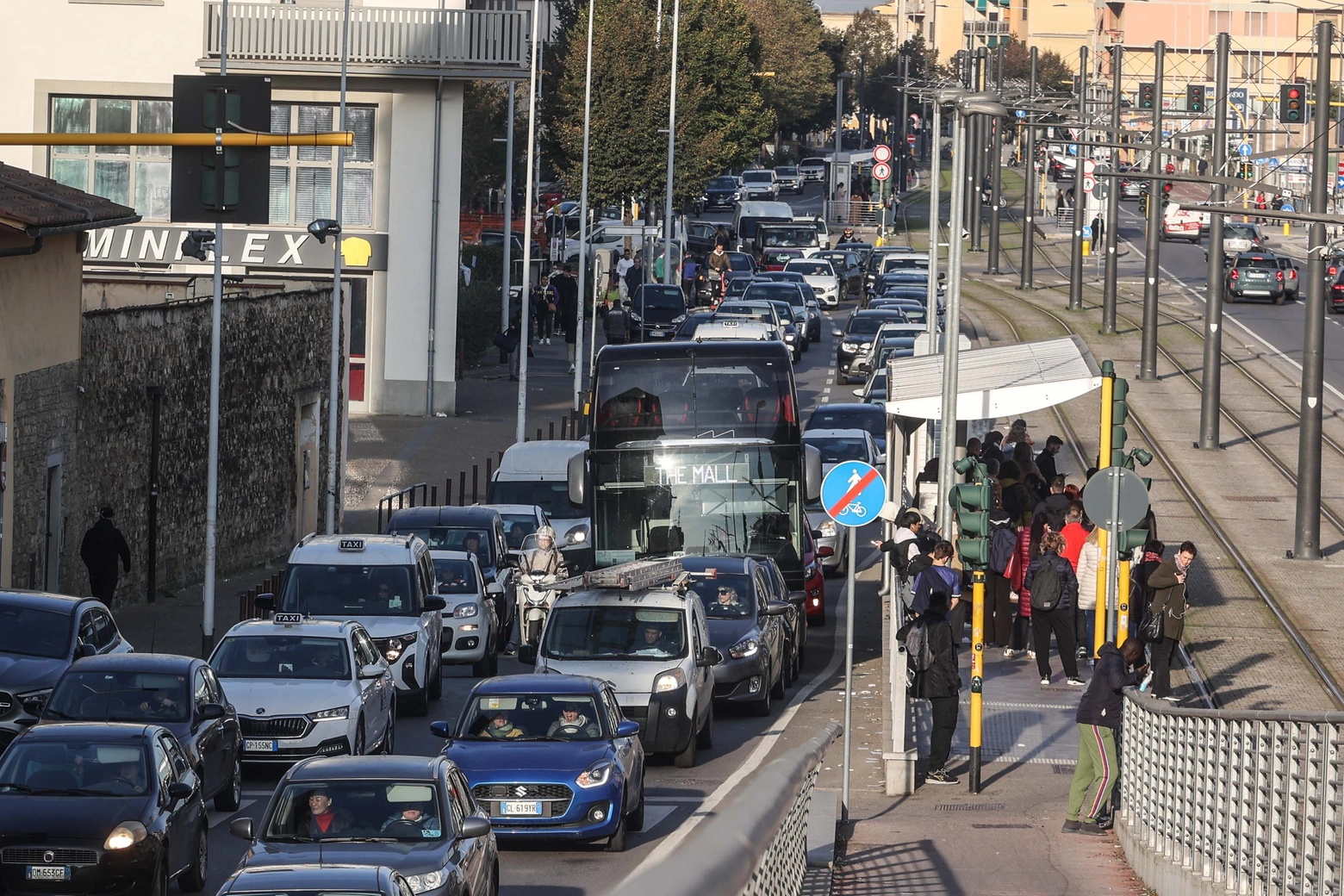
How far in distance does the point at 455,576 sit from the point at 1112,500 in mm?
9227

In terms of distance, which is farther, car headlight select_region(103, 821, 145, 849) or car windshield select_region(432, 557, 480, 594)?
car windshield select_region(432, 557, 480, 594)

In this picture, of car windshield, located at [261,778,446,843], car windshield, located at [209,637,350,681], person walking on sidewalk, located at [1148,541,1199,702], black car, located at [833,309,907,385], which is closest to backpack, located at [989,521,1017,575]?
person walking on sidewalk, located at [1148,541,1199,702]

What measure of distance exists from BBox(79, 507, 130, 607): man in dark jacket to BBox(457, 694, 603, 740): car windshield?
1170cm

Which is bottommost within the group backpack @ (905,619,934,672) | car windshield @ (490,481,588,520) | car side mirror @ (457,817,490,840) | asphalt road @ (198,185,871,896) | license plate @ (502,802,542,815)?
asphalt road @ (198,185,871,896)

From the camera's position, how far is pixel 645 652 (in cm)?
1931

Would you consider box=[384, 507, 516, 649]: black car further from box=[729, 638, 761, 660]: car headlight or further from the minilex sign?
the minilex sign

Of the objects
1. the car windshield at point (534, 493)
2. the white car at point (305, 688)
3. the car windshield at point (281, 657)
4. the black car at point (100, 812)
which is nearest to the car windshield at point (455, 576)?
the white car at point (305, 688)

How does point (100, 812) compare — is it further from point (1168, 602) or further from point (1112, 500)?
point (1168, 602)

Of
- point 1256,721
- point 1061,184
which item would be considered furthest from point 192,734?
point 1061,184

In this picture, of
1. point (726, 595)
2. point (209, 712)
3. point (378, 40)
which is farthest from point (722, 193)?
point (209, 712)

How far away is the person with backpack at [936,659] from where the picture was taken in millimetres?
17031

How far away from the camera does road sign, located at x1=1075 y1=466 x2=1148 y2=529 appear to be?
18.1 metres

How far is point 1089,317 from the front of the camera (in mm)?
60562

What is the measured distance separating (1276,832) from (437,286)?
36.2m
